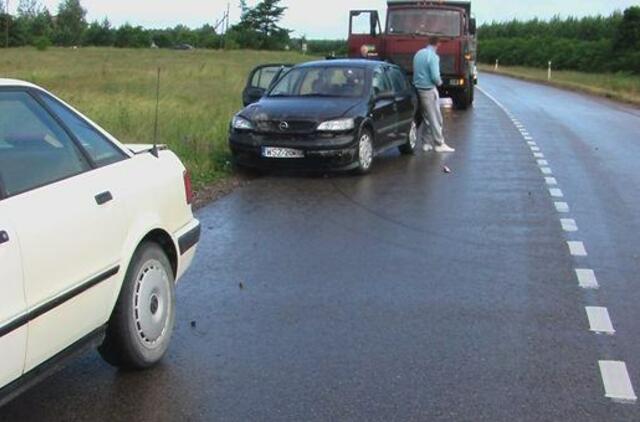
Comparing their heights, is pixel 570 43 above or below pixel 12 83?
above

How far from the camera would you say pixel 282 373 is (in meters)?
4.81

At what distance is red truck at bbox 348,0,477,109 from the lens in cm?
2366

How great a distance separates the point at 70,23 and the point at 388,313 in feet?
435

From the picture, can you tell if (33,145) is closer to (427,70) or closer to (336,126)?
(336,126)

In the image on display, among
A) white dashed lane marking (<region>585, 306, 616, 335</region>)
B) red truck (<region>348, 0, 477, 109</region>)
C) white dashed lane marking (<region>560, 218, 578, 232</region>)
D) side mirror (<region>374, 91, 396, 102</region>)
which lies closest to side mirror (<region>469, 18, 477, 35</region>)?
red truck (<region>348, 0, 477, 109</region>)

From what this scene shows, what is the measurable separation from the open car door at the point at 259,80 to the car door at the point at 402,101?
1.87 m

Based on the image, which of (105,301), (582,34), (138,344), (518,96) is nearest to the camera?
(105,301)

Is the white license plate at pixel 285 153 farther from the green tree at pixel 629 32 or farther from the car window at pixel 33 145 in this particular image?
the green tree at pixel 629 32

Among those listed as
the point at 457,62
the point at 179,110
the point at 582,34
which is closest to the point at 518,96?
the point at 457,62

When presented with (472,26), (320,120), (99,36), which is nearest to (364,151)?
(320,120)

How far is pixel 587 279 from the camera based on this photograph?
690cm

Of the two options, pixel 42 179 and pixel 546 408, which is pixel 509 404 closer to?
pixel 546 408

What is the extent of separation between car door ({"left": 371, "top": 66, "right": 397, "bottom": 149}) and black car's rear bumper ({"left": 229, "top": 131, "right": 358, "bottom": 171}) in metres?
1.09

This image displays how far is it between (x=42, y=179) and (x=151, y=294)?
41.5 inches
